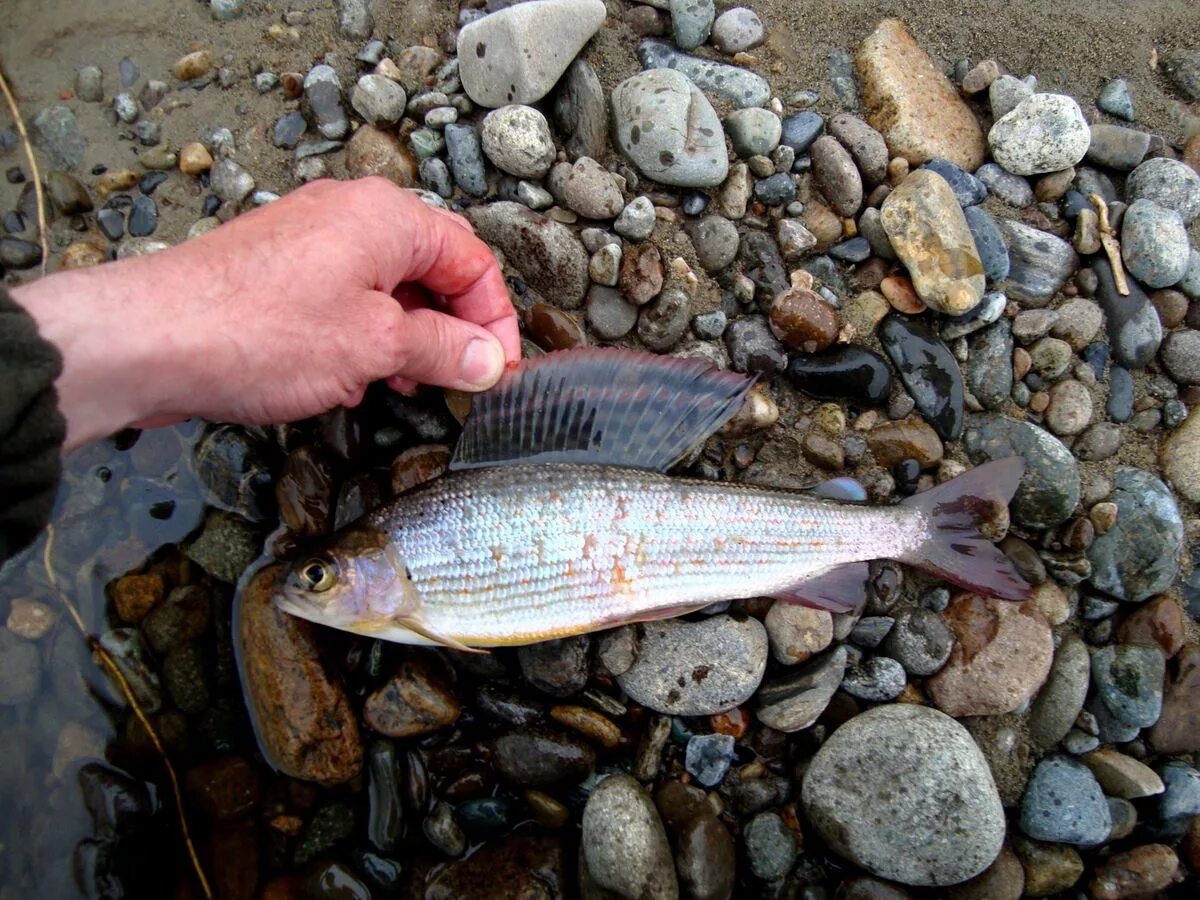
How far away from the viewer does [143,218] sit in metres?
4.35

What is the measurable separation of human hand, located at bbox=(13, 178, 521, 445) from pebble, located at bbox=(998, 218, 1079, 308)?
10.6ft

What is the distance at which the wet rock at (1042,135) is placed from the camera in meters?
4.51

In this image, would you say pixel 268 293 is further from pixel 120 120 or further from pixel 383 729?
pixel 120 120

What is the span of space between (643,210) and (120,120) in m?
3.27

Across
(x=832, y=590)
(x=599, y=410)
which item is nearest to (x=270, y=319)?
(x=599, y=410)

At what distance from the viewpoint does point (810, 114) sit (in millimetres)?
4609

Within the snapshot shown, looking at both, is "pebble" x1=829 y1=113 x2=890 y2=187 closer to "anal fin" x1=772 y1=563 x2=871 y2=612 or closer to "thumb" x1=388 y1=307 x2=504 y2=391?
"anal fin" x1=772 y1=563 x2=871 y2=612

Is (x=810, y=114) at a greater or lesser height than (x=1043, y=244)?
greater

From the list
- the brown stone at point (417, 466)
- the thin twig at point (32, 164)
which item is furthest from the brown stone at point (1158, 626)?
the thin twig at point (32, 164)

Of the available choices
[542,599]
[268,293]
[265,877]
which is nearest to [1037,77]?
[542,599]

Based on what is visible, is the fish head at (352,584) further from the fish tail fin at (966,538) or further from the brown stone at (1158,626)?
the brown stone at (1158,626)

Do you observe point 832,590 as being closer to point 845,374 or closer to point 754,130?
point 845,374

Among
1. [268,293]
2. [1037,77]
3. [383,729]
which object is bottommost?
[383,729]

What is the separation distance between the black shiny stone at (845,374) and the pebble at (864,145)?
114cm
